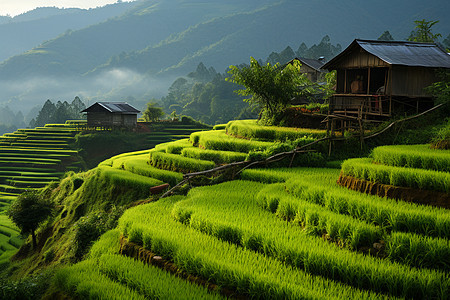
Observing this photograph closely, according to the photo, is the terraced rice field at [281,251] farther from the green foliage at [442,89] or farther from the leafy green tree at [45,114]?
the leafy green tree at [45,114]

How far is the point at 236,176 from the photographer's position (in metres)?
11.0

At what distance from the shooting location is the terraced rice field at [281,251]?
15.1ft

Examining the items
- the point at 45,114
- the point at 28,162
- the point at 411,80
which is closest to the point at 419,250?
the point at 411,80

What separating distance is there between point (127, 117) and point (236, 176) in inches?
1514

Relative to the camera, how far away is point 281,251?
5426 millimetres

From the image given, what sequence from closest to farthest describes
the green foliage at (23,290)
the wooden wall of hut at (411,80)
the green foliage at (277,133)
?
the green foliage at (23,290)
the green foliage at (277,133)
the wooden wall of hut at (411,80)

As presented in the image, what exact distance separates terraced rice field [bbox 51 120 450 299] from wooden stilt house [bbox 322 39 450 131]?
8702 mm

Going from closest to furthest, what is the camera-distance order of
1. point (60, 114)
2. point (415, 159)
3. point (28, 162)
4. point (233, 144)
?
1. point (415, 159)
2. point (233, 144)
3. point (28, 162)
4. point (60, 114)

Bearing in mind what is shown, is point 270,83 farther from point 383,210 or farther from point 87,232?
point 383,210

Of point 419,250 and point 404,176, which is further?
point 404,176

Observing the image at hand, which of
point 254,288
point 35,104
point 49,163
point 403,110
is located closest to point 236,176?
point 254,288

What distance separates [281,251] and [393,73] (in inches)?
504

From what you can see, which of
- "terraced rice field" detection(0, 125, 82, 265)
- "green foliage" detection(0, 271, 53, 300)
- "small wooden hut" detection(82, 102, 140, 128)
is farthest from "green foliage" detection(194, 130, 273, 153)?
"small wooden hut" detection(82, 102, 140, 128)

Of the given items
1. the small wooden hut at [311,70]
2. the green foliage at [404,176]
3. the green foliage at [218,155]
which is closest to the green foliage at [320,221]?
the green foliage at [404,176]
